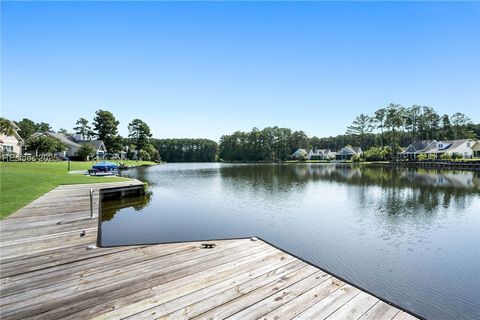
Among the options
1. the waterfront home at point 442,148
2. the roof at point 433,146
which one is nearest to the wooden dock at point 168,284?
the waterfront home at point 442,148

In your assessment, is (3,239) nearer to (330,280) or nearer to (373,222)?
(330,280)

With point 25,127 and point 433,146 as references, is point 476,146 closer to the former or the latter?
point 433,146

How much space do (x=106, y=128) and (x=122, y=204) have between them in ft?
177

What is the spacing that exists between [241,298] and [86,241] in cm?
467

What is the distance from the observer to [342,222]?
38.7 feet

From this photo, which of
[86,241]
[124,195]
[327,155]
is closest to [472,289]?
[86,241]

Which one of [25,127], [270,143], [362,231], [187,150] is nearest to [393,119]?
[270,143]

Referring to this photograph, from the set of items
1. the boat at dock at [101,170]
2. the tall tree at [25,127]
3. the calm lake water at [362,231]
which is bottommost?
the calm lake water at [362,231]

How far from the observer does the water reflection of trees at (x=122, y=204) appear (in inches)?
525

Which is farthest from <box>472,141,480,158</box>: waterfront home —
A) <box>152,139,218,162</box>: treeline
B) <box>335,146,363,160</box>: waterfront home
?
<box>152,139,218,162</box>: treeline

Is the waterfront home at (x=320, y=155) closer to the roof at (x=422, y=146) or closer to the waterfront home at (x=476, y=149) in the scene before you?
the roof at (x=422, y=146)

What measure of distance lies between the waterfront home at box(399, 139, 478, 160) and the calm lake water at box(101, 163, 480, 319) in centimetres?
5353

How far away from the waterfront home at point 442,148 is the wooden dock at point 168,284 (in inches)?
2722

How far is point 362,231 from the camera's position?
10.4 metres
